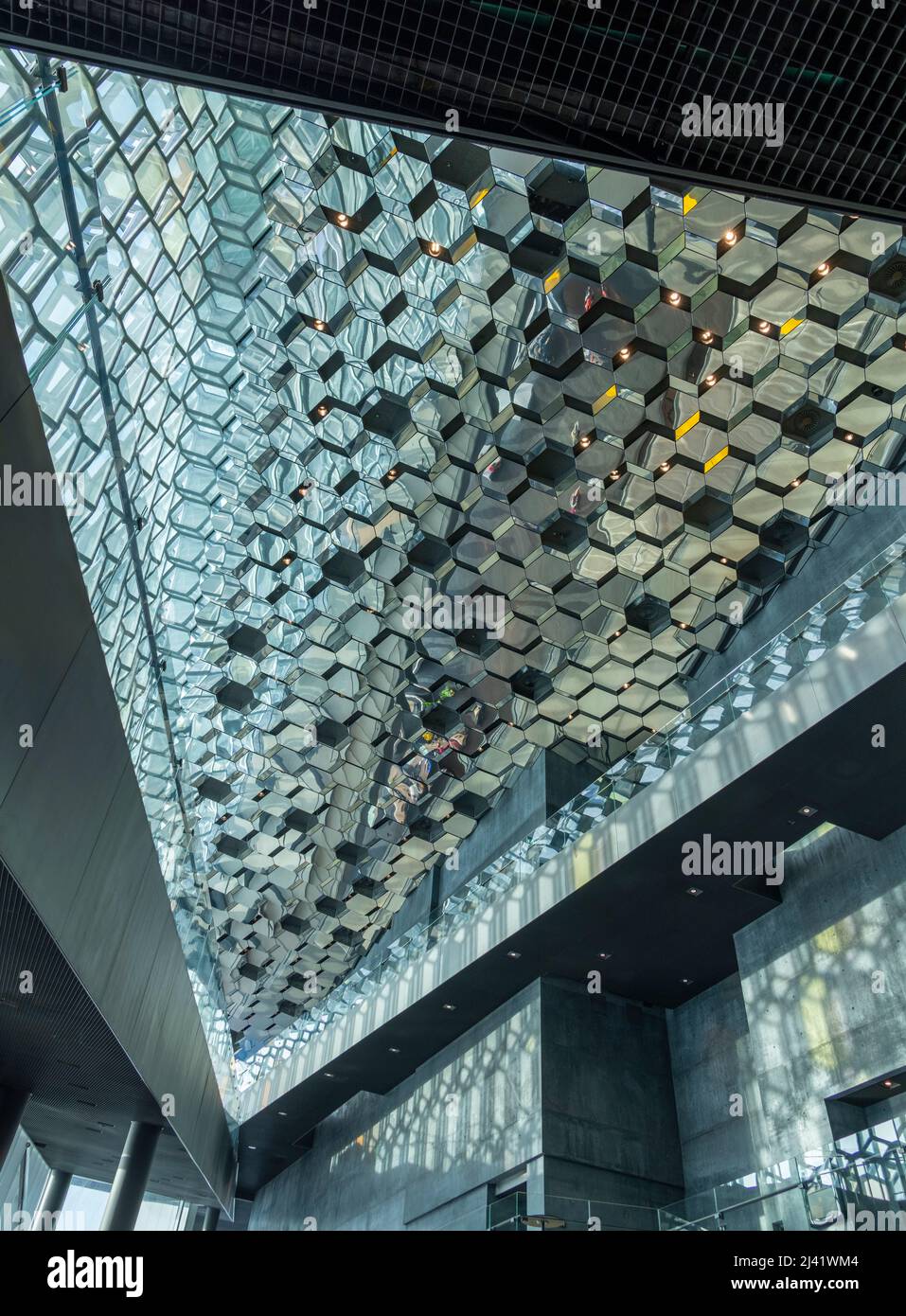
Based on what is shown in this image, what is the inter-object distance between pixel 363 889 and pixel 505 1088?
219 inches

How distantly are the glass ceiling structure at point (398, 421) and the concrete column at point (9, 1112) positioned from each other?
3.02m

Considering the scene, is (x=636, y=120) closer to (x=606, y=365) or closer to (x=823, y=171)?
(x=823, y=171)

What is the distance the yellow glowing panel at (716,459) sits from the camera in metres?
11.8

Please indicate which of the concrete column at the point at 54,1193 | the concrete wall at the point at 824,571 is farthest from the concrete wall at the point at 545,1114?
the concrete column at the point at 54,1193

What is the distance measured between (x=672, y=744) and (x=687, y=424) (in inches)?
160

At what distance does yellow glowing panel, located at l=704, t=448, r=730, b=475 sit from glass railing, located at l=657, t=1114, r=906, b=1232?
744cm

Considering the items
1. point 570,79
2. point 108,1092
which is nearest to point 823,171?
point 570,79

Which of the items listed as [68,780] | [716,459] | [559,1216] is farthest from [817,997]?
[68,780]

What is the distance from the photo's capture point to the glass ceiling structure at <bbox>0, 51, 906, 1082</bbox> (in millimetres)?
7793

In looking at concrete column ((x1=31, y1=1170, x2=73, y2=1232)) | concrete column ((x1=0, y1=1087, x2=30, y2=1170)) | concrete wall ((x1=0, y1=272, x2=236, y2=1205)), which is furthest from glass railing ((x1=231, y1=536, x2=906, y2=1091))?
concrete column ((x1=31, y1=1170, x2=73, y2=1232))

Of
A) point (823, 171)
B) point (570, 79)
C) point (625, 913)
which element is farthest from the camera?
point (625, 913)

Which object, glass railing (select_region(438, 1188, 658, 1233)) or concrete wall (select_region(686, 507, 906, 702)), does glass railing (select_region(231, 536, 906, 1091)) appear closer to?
concrete wall (select_region(686, 507, 906, 702))

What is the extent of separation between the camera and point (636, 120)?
3.87 metres

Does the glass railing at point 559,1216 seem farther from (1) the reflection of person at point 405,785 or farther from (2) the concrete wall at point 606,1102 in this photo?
(1) the reflection of person at point 405,785
